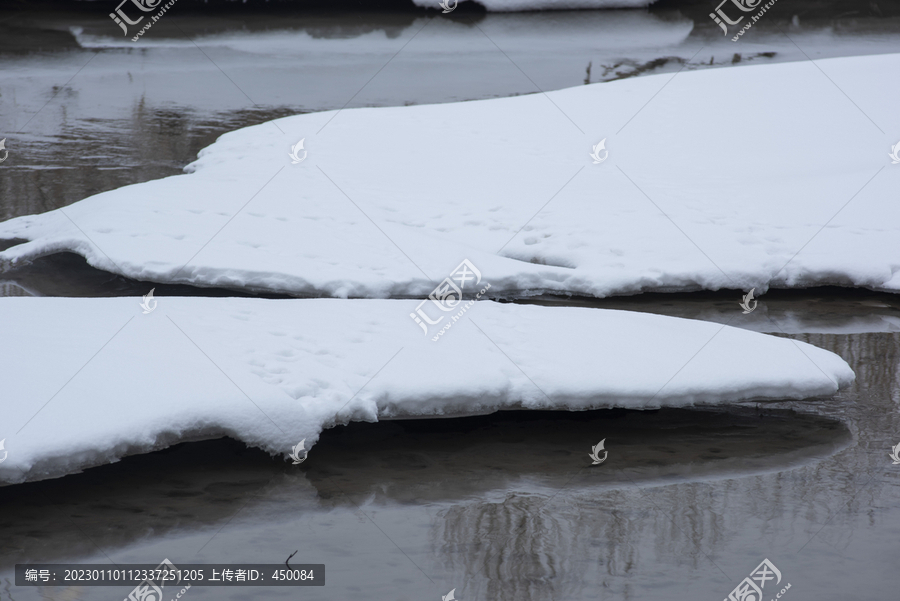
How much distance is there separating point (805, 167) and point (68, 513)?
6.07 meters

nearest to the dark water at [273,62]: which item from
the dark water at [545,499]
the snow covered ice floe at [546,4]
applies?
the snow covered ice floe at [546,4]

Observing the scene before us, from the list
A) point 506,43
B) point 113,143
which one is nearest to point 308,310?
point 113,143

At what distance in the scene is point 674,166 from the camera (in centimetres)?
706

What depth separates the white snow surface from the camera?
5324mm

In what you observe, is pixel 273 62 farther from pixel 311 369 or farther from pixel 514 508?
pixel 514 508

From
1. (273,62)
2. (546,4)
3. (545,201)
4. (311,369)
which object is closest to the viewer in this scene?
(311,369)

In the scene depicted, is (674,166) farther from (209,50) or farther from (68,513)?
(209,50)

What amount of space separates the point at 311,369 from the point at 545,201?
3246mm

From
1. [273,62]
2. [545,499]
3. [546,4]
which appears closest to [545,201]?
[545,499]

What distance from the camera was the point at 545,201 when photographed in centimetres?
638

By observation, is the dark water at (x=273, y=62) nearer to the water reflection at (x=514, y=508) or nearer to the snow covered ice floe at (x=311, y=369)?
the snow covered ice floe at (x=311, y=369)

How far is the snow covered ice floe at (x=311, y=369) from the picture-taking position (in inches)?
122

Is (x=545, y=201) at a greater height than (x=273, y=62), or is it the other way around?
(x=273, y=62)

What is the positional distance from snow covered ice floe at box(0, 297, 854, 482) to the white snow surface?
0.98 metres
